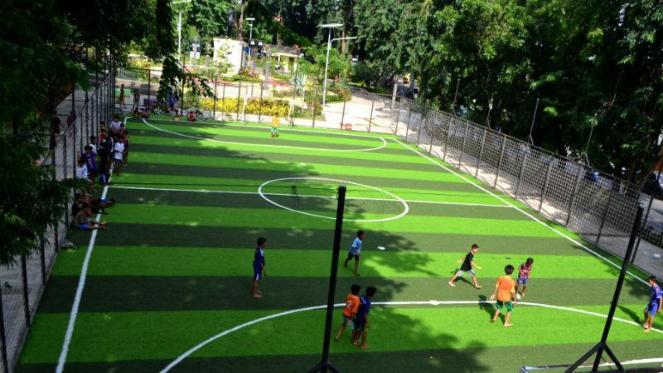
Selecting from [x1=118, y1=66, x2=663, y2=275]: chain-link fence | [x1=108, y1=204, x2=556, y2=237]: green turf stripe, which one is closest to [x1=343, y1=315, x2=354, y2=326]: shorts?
[x1=118, y1=66, x2=663, y2=275]: chain-link fence

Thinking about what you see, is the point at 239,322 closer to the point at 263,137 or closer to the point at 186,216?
the point at 186,216

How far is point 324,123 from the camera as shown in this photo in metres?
37.7

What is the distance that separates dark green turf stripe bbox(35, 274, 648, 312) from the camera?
1178 centimetres

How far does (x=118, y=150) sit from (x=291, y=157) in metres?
9.09

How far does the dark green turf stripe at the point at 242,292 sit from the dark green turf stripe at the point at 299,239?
1572 millimetres

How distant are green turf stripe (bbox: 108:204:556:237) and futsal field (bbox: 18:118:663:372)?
8 cm

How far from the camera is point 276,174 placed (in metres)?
23.3

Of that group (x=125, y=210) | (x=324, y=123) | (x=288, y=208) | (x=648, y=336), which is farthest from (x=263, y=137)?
(x=648, y=336)

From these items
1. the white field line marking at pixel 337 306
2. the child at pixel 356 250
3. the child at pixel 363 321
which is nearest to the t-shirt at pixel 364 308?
the child at pixel 363 321

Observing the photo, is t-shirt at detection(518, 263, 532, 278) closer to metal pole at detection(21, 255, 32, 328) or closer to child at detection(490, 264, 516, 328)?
child at detection(490, 264, 516, 328)

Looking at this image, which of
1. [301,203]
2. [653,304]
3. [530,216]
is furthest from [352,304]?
[530,216]

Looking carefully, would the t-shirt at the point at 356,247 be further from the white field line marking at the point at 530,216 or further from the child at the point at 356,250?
the white field line marking at the point at 530,216

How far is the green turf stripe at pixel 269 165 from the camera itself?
23797mm

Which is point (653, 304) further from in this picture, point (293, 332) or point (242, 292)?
point (242, 292)
